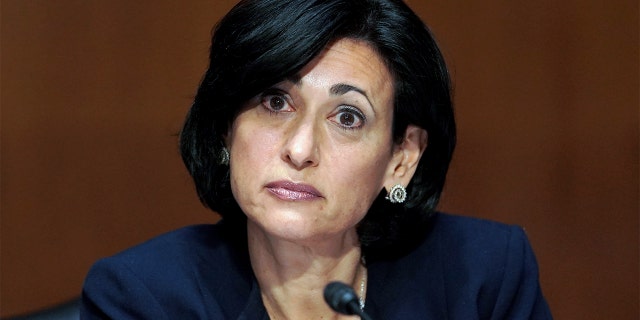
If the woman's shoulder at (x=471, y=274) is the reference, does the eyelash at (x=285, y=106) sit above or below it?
above

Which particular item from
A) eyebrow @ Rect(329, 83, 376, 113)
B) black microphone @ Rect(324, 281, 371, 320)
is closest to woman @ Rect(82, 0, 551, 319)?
Result: eyebrow @ Rect(329, 83, 376, 113)

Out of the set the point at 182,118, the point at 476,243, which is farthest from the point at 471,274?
the point at 182,118

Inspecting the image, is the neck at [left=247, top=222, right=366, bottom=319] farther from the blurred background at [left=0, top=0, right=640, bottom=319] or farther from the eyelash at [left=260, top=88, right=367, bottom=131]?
the blurred background at [left=0, top=0, right=640, bottom=319]

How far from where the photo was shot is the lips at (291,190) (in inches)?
66.4

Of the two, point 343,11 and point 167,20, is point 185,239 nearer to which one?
point 343,11

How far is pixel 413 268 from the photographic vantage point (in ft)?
6.62

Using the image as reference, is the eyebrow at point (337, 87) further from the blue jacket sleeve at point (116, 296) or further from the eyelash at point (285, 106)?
the blue jacket sleeve at point (116, 296)

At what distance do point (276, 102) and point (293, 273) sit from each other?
341mm

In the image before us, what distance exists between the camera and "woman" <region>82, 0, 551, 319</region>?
171 cm

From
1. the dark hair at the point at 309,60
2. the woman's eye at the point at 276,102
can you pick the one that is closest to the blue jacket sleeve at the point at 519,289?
the dark hair at the point at 309,60

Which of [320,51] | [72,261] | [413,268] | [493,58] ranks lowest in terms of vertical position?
[72,261]

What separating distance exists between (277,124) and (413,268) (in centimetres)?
48

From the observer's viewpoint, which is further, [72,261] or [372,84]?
[72,261]

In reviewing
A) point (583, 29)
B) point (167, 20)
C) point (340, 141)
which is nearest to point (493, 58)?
point (583, 29)
